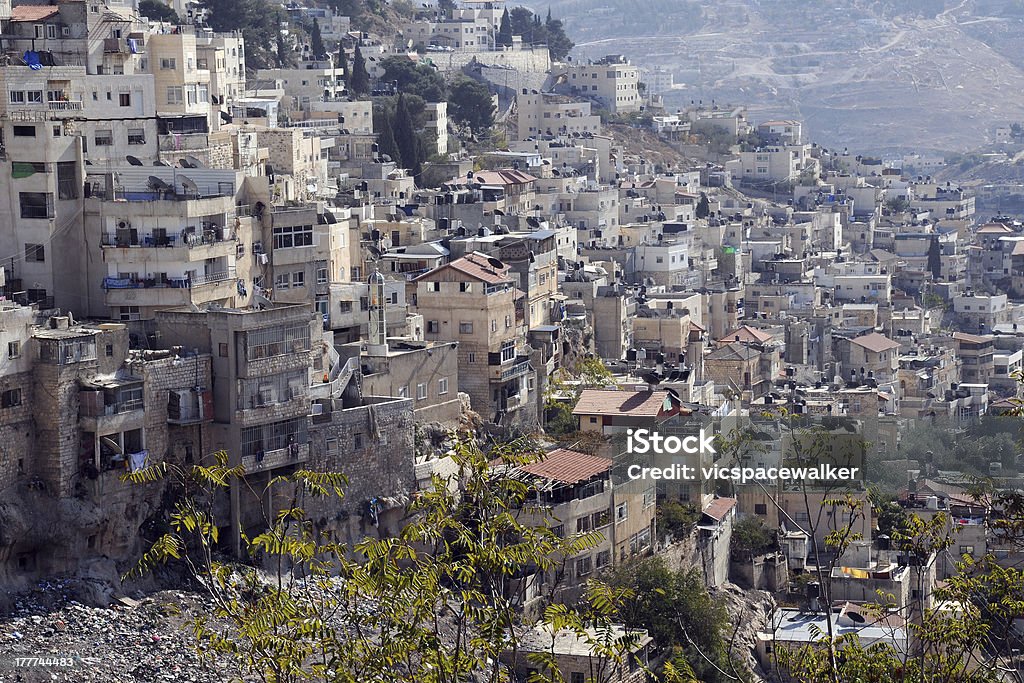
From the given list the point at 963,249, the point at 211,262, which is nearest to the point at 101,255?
the point at 211,262

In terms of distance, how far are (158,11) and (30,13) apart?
2100 cm

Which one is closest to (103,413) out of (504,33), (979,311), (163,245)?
(163,245)

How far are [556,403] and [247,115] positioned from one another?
1513 centimetres

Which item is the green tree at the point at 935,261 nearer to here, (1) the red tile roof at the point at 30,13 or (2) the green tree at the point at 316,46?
(2) the green tree at the point at 316,46

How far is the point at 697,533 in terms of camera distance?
35.6 m

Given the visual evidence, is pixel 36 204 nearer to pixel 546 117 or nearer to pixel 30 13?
pixel 30 13

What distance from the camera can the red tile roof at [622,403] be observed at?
37781 millimetres

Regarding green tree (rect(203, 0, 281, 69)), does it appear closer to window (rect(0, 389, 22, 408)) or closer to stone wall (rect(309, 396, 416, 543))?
stone wall (rect(309, 396, 416, 543))

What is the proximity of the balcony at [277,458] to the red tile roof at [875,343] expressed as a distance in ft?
Result: 102

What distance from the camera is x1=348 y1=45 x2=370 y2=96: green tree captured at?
7025cm

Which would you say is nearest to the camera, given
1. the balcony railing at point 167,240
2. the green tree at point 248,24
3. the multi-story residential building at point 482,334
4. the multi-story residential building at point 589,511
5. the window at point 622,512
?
the balcony railing at point 167,240

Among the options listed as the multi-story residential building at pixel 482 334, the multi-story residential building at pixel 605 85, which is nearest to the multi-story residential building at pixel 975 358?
the multi-story residential building at pixel 482 334

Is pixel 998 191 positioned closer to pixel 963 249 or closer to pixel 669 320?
pixel 963 249

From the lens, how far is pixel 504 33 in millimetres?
100188
